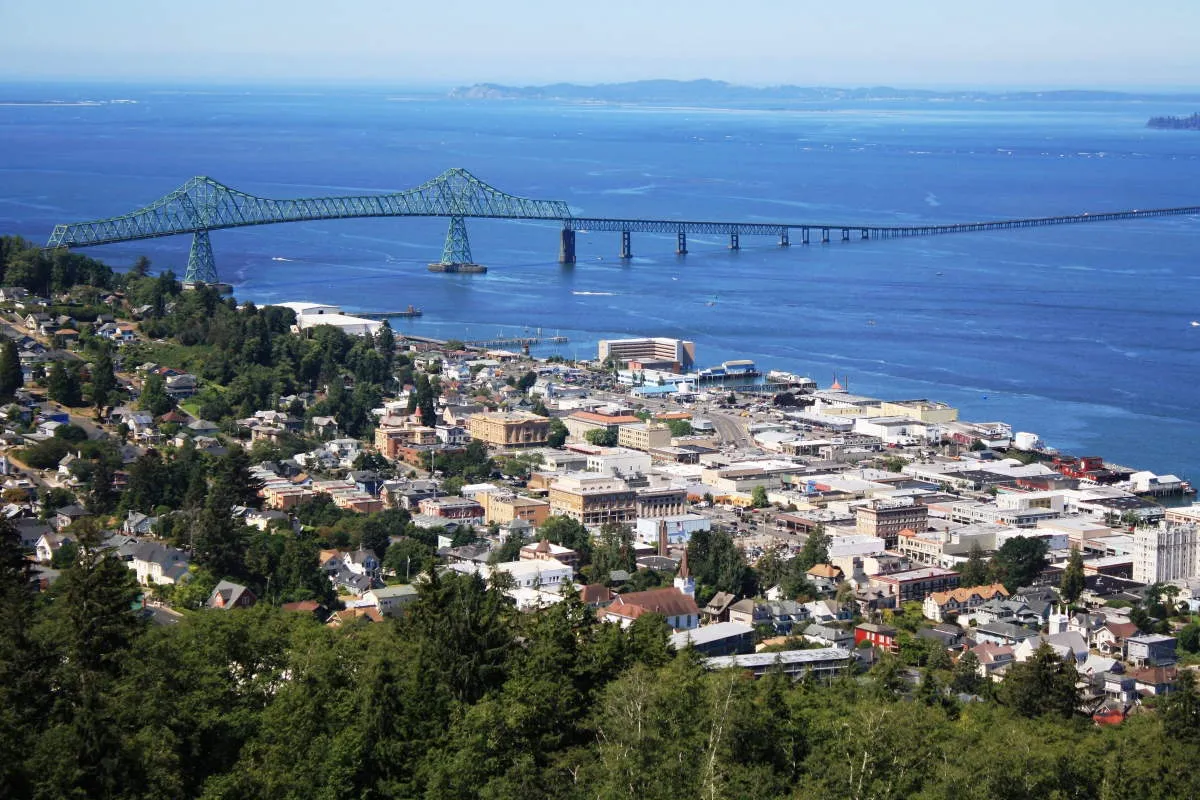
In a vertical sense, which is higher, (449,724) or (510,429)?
(449,724)

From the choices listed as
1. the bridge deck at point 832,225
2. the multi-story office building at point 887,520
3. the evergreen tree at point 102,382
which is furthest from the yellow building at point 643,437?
the bridge deck at point 832,225

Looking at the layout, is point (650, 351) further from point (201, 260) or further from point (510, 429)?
point (201, 260)

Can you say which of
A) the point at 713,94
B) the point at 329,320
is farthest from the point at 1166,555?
the point at 713,94

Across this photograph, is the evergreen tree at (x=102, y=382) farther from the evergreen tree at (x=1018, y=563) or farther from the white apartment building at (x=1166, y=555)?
the white apartment building at (x=1166, y=555)

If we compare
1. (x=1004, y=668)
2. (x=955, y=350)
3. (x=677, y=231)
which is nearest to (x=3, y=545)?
(x=1004, y=668)

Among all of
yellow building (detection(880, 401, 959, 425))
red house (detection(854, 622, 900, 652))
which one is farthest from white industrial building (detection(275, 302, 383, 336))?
red house (detection(854, 622, 900, 652))

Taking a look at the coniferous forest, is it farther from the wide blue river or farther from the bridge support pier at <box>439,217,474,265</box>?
the bridge support pier at <box>439,217,474,265</box>

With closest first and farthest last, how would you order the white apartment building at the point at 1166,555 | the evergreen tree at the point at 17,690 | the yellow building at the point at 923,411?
1. the evergreen tree at the point at 17,690
2. the white apartment building at the point at 1166,555
3. the yellow building at the point at 923,411
